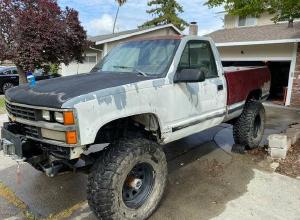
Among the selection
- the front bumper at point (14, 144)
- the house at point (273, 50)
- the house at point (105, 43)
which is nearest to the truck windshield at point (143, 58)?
the front bumper at point (14, 144)

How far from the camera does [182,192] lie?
443 centimetres

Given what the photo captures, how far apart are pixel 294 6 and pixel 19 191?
637 centimetres

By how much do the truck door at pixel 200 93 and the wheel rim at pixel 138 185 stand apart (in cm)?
68

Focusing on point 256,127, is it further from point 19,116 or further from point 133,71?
point 19,116

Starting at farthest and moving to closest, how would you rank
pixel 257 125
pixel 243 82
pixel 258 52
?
pixel 258 52, pixel 257 125, pixel 243 82

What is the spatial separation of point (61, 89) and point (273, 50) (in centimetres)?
1225

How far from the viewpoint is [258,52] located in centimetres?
1405

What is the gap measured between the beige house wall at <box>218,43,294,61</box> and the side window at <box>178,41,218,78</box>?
9444 millimetres

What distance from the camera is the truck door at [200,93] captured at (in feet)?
13.5

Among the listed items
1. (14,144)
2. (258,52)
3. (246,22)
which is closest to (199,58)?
(14,144)

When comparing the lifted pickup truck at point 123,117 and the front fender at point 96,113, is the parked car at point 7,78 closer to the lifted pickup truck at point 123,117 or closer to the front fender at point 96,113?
the lifted pickup truck at point 123,117

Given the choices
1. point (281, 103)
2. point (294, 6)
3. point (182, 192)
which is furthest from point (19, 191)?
point (281, 103)

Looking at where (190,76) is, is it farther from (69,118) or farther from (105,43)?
(105,43)

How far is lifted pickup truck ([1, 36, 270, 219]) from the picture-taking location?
3.05 metres
